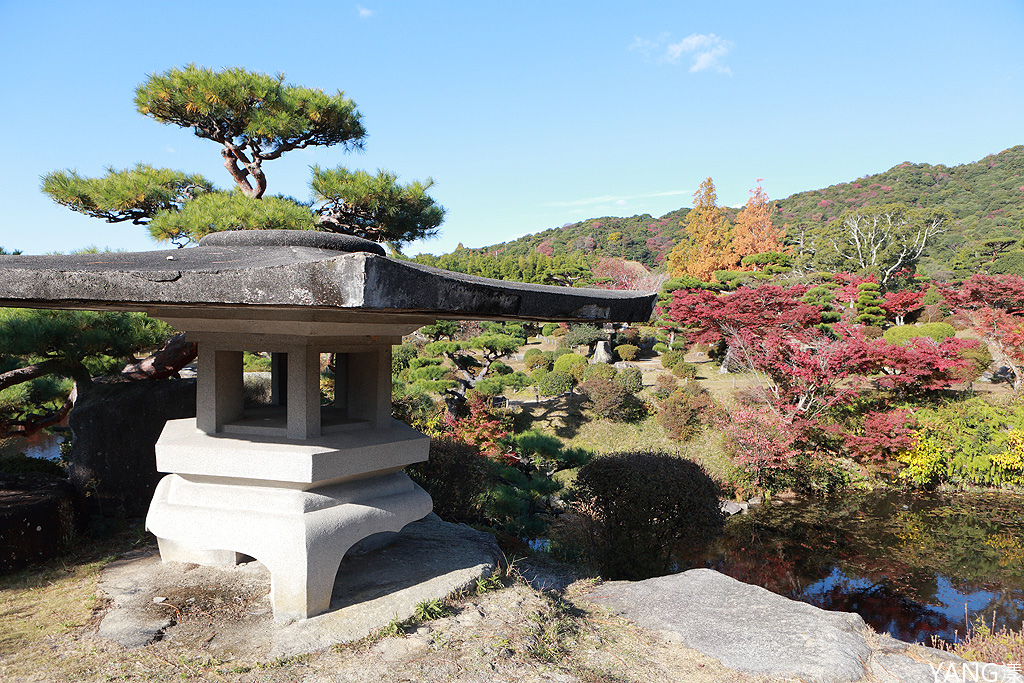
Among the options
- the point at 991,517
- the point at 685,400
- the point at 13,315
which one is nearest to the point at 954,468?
the point at 991,517

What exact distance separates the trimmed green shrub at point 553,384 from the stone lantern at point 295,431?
10.5 m

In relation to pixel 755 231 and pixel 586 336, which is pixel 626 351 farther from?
pixel 755 231

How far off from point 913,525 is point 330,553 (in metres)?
9.05

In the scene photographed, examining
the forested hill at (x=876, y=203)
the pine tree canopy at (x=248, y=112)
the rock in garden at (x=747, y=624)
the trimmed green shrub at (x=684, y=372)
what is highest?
the forested hill at (x=876, y=203)

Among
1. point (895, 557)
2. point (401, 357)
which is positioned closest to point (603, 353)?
point (401, 357)

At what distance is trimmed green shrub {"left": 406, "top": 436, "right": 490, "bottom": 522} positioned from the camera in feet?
19.6

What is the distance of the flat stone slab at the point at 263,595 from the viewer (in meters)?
2.86

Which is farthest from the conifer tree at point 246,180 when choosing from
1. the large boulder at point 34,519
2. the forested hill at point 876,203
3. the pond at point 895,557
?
the forested hill at point 876,203

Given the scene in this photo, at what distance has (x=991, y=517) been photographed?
29.0 ft

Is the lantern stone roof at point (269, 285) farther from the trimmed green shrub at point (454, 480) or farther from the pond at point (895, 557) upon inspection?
the pond at point (895, 557)

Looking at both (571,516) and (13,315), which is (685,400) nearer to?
(571,516)

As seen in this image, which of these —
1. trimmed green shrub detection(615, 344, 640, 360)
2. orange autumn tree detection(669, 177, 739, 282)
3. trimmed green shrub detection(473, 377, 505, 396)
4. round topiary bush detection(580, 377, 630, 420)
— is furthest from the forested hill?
trimmed green shrub detection(473, 377, 505, 396)

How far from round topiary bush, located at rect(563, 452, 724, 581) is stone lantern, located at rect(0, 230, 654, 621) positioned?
8.41 ft

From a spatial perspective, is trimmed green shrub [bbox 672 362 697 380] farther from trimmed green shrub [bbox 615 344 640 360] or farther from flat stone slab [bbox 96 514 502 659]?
flat stone slab [bbox 96 514 502 659]
